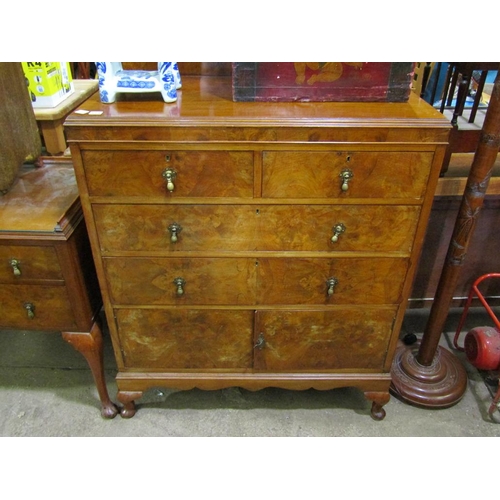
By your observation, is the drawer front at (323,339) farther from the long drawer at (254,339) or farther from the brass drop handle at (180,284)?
the brass drop handle at (180,284)

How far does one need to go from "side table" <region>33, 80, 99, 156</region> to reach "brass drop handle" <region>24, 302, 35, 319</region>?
88 centimetres

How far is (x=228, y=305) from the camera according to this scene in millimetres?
1484

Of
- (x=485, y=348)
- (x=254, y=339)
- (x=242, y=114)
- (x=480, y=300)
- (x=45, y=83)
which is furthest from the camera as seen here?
(x=45, y=83)

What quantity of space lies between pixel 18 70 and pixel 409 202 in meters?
1.30

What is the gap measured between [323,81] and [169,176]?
0.49 metres

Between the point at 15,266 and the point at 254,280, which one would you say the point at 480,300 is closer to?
the point at 254,280

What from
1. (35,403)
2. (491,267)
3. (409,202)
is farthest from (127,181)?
(491,267)

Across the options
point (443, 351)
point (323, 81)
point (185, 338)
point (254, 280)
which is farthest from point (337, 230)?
point (443, 351)

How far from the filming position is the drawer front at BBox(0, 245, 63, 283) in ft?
4.52

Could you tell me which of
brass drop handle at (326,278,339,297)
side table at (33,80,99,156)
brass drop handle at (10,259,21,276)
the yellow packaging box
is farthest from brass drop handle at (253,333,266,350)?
the yellow packaging box

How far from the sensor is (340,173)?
1236 mm

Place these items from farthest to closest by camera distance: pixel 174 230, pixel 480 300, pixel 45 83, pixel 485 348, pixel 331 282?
pixel 45 83 < pixel 480 300 < pixel 485 348 < pixel 331 282 < pixel 174 230

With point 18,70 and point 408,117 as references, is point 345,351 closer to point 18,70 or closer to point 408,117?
point 408,117

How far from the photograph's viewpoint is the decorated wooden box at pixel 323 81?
1220mm
